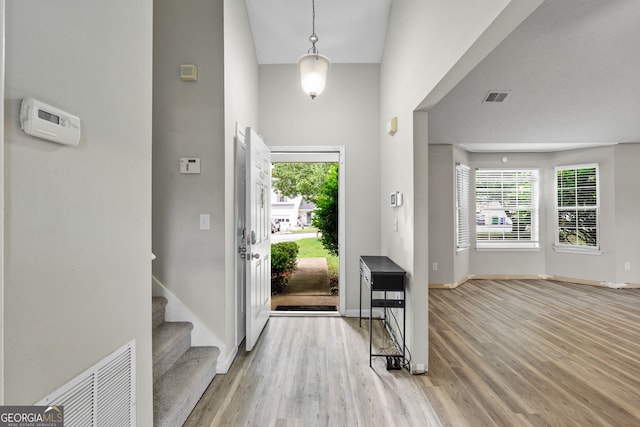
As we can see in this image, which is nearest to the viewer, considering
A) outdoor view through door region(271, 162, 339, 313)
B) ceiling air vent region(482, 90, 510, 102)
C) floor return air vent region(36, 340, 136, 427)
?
floor return air vent region(36, 340, 136, 427)

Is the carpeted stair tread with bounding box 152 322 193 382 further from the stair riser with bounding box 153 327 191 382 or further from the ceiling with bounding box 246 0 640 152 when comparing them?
the ceiling with bounding box 246 0 640 152

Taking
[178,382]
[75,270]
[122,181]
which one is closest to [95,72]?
[122,181]

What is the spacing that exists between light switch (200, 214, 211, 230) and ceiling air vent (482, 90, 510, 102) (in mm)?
3561

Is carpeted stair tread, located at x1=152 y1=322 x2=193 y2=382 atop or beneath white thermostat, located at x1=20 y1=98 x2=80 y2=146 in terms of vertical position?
beneath

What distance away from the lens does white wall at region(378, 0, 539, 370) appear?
1.65 metres

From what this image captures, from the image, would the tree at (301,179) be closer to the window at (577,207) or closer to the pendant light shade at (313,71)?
the window at (577,207)

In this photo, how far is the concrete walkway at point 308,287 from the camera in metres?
4.77

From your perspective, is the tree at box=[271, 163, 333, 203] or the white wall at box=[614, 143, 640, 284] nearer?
the white wall at box=[614, 143, 640, 284]

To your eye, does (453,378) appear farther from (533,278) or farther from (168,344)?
(533,278)

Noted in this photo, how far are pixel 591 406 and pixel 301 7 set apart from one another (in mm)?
4430

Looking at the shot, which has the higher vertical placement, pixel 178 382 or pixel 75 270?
pixel 75 270

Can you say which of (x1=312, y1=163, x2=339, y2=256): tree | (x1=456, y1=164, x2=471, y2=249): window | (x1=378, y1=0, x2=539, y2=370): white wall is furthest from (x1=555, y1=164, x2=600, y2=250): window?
(x1=378, y1=0, x2=539, y2=370): white wall

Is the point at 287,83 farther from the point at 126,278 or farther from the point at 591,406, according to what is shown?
the point at 591,406

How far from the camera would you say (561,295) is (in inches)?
196
